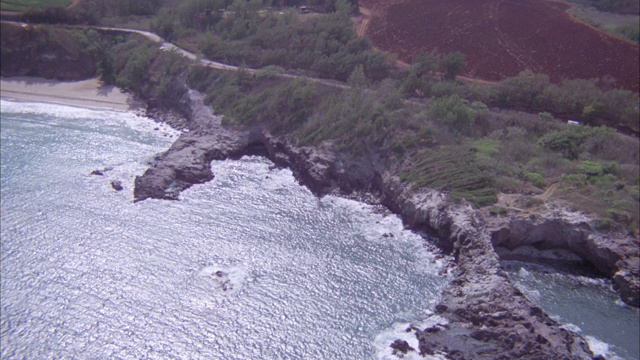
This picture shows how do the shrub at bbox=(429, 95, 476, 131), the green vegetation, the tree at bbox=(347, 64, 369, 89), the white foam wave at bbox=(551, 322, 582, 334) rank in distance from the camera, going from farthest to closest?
the tree at bbox=(347, 64, 369, 89) < the shrub at bbox=(429, 95, 476, 131) < the green vegetation < the white foam wave at bbox=(551, 322, 582, 334)

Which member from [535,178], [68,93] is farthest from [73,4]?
[535,178]

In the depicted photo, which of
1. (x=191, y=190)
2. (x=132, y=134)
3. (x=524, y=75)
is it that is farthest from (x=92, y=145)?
(x=524, y=75)

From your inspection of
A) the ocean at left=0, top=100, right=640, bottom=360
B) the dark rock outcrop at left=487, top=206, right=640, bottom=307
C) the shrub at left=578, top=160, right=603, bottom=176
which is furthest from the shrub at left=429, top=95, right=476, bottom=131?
the dark rock outcrop at left=487, top=206, right=640, bottom=307

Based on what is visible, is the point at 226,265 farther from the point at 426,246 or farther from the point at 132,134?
A: the point at 132,134

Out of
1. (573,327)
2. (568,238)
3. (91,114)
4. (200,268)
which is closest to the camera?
(573,327)

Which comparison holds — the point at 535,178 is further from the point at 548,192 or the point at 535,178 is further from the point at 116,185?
the point at 116,185

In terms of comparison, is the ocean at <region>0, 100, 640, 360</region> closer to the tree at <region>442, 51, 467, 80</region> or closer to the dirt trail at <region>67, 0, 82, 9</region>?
the tree at <region>442, 51, 467, 80</region>
